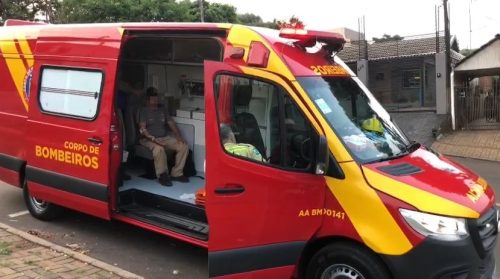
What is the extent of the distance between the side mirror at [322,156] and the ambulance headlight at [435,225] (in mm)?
640

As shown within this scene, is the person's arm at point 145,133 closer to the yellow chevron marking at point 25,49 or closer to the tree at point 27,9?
the yellow chevron marking at point 25,49

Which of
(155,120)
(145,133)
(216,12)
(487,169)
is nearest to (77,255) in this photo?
(145,133)

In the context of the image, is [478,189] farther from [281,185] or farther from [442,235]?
[281,185]

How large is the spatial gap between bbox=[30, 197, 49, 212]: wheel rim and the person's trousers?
141 centimetres

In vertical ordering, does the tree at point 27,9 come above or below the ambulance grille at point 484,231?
above

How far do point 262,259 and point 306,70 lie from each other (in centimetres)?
155

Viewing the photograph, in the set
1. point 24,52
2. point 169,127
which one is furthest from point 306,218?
point 24,52

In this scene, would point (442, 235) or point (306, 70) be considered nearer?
point (442, 235)

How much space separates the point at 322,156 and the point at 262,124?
776 millimetres

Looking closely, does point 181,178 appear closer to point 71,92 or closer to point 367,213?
point 71,92

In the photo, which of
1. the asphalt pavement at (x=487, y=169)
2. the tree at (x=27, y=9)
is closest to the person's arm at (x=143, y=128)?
the asphalt pavement at (x=487, y=169)

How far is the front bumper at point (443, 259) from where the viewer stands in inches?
142

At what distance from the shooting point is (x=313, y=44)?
183 inches

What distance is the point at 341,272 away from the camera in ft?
13.1
